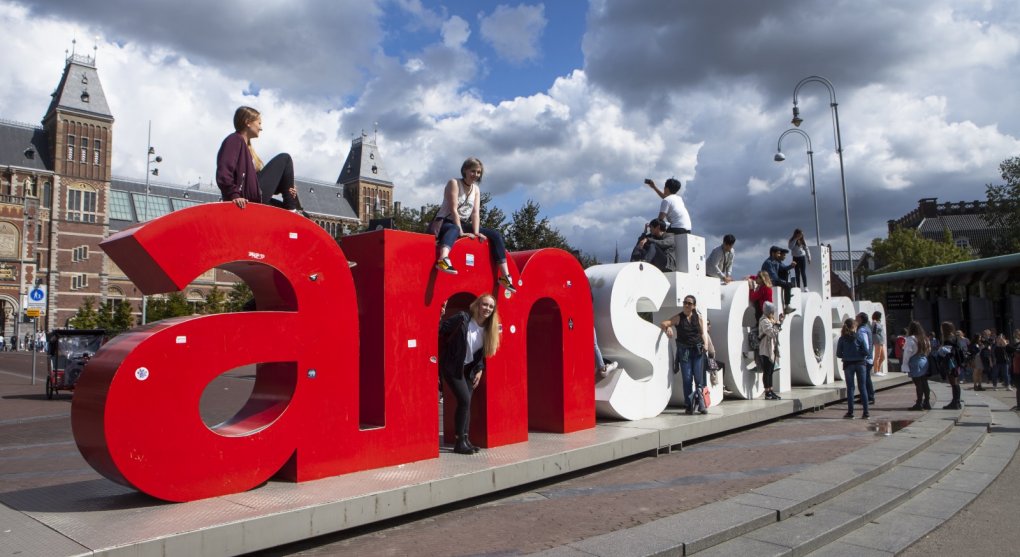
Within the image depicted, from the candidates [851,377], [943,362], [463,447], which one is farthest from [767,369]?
[463,447]

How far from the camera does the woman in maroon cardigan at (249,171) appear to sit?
563 centimetres

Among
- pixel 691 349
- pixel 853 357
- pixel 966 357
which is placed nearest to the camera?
pixel 691 349

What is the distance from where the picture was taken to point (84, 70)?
247 ft

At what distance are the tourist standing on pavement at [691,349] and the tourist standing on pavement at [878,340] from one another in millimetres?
11134

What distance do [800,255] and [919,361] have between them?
393cm

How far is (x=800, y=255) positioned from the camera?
15.8 metres

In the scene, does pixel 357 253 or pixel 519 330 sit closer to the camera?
pixel 357 253

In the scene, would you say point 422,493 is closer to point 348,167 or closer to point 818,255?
point 818,255

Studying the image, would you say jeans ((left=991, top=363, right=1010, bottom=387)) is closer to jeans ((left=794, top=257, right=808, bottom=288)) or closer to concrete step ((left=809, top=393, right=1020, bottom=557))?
jeans ((left=794, top=257, right=808, bottom=288))

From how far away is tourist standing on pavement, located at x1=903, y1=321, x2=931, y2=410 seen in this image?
1256 cm

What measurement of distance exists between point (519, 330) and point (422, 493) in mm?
2833

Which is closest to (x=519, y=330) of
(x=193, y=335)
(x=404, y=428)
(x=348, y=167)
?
(x=404, y=428)

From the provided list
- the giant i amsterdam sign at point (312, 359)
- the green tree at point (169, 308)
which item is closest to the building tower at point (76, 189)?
the green tree at point (169, 308)

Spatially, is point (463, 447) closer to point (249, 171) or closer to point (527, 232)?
point (249, 171)
